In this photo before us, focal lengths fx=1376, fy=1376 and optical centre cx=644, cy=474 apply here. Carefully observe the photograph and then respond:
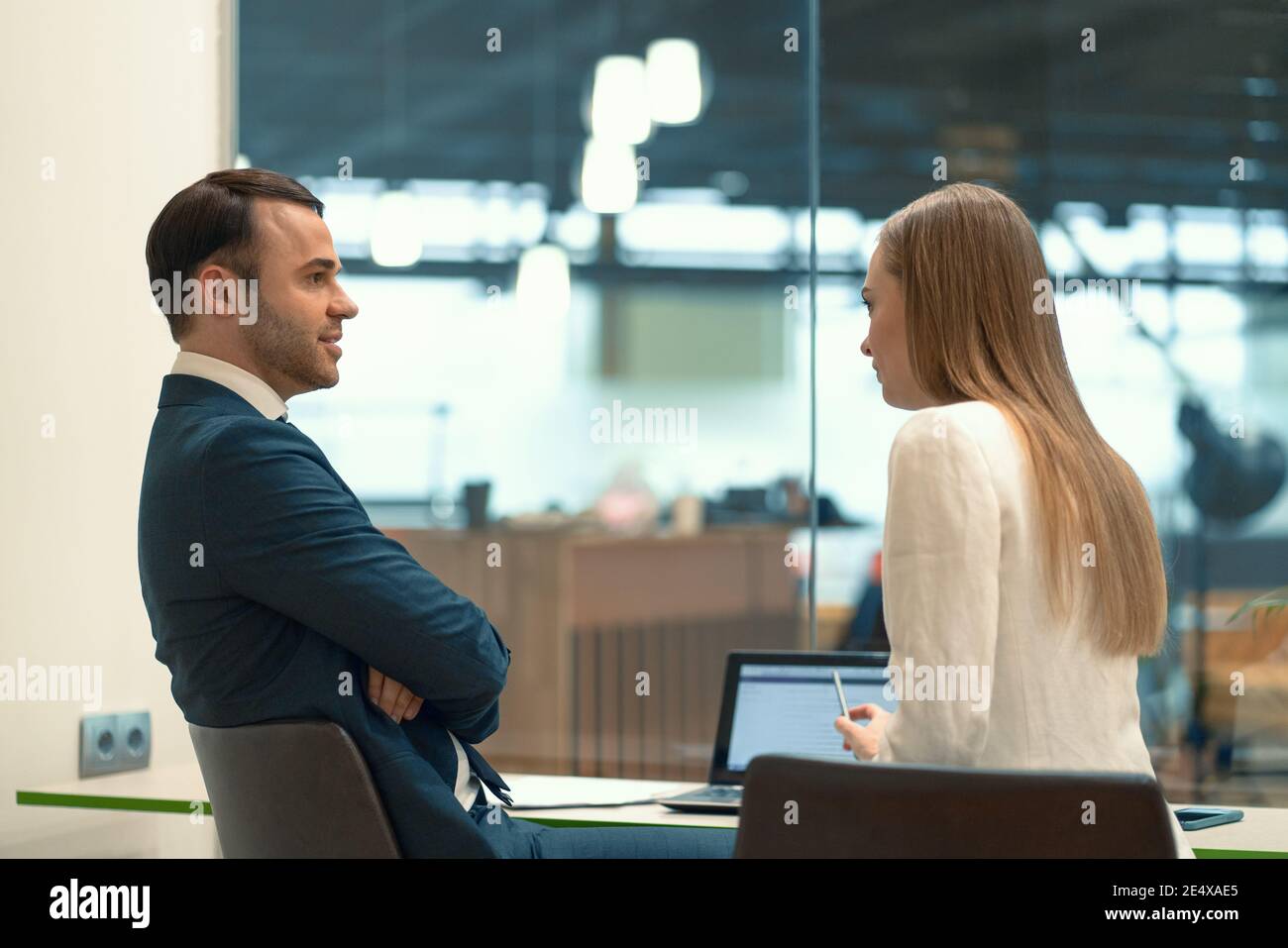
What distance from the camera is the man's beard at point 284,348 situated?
6.07 feet

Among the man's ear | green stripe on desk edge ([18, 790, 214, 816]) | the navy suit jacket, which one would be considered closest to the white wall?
green stripe on desk edge ([18, 790, 214, 816])

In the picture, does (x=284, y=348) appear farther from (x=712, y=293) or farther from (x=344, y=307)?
(x=712, y=293)

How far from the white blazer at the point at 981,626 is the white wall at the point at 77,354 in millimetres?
1908

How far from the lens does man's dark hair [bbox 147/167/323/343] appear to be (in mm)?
1843

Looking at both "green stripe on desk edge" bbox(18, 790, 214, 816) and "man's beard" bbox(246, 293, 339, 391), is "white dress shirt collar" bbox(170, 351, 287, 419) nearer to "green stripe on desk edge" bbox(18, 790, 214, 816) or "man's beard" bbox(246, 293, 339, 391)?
"man's beard" bbox(246, 293, 339, 391)

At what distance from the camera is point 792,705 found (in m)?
2.39

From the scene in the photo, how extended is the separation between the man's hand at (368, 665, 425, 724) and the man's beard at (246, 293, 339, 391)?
0.46 m

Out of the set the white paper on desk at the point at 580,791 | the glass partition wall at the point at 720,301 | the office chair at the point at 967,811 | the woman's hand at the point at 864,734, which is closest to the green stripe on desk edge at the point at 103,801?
the white paper on desk at the point at 580,791

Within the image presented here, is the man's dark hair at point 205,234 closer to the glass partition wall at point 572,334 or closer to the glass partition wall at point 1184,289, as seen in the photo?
the glass partition wall at point 1184,289

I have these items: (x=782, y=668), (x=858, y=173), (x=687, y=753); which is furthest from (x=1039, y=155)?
(x=782, y=668)
